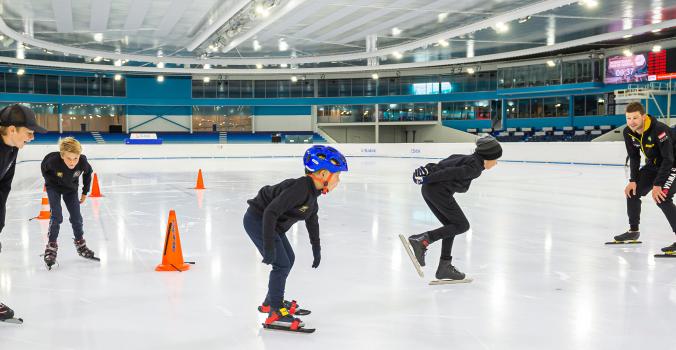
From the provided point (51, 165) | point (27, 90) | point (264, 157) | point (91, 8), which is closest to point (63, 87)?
point (27, 90)

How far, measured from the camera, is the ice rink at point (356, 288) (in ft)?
10.9

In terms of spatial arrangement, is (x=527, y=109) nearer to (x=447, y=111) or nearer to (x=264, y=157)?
(x=447, y=111)

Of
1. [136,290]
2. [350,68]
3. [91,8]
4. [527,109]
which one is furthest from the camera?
[527,109]

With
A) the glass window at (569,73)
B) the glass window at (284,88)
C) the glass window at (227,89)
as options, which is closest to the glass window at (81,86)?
the glass window at (227,89)

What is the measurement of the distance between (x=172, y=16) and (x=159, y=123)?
26.9 m

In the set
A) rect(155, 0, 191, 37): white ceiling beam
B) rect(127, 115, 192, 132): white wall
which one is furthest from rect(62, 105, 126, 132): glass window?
rect(155, 0, 191, 37): white ceiling beam

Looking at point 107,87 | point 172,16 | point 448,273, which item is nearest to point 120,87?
point 107,87

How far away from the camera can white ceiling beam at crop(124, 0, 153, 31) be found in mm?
21000

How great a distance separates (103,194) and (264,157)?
19.8 metres

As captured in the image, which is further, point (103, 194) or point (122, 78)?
point (122, 78)

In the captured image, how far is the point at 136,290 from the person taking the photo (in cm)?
439

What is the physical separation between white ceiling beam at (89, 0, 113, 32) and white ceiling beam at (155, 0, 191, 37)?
85.1 inches

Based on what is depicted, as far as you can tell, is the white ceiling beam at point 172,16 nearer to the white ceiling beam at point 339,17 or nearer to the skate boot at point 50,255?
the white ceiling beam at point 339,17

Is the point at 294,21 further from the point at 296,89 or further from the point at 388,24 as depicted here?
the point at 296,89
